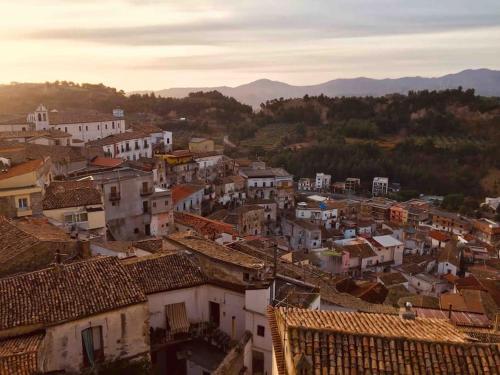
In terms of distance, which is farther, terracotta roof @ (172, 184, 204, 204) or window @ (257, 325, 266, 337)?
terracotta roof @ (172, 184, 204, 204)

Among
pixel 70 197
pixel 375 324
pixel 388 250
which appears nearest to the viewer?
pixel 375 324

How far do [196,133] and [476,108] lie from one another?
60.7 m

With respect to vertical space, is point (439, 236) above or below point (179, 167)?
below

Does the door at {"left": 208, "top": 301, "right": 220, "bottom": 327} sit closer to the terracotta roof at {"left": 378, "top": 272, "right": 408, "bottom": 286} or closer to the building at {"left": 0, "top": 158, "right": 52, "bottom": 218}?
the building at {"left": 0, "top": 158, "right": 52, "bottom": 218}

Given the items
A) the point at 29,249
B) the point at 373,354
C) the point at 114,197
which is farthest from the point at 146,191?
the point at 373,354

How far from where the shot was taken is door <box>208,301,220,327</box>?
13414mm

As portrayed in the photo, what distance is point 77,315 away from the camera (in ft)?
34.4

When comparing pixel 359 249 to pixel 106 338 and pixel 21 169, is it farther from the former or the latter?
pixel 106 338

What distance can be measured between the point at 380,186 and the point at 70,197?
198 feet

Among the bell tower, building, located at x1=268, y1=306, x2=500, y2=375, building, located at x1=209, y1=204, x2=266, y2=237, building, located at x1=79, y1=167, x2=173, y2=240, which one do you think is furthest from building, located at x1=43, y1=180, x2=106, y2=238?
the bell tower

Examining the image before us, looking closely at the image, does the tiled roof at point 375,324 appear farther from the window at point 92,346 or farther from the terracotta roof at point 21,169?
the terracotta roof at point 21,169

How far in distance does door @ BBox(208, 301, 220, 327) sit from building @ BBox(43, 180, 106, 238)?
26.4 ft

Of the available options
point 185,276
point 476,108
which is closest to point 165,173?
point 185,276

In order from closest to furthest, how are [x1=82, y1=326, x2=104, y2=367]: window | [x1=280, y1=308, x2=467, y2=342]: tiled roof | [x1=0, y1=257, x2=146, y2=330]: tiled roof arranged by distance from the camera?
[x1=280, y1=308, x2=467, y2=342]: tiled roof
[x1=0, y1=257, x2=146, y2=330]: tiled roof
[x1=82, y1=326, x2=104, y2=367]: window
